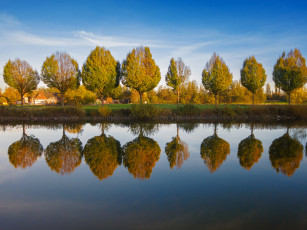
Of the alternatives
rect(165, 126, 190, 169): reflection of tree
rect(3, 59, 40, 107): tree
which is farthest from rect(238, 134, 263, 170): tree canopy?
rect(3, 59, 40, 107): tree

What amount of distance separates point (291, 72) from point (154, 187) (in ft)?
132

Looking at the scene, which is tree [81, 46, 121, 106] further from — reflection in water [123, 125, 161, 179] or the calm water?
the calm water

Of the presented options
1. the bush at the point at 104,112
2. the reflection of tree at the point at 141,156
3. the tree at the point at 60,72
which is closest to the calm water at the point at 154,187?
the reflection of tree at the point at 141,156

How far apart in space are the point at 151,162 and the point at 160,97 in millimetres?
54754

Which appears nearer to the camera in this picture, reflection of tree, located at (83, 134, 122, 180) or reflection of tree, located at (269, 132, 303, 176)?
reflection of tree, located at (83, 134, 122, 180)

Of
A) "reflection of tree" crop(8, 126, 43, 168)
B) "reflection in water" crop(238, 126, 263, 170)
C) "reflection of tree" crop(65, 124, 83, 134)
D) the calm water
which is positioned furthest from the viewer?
"reflection of tree" crop(65, 124, 83, 134)

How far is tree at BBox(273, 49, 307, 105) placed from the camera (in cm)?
3722

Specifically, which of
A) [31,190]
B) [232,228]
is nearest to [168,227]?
[232,228]

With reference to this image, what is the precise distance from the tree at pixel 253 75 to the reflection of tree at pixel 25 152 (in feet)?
121

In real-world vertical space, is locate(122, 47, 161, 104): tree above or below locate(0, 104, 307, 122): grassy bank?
above

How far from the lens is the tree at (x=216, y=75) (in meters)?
34.9

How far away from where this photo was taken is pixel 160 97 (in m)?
63.1

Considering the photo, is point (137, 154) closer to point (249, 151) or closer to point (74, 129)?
point (249, 151)

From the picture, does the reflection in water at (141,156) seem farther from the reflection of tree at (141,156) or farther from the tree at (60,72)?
the tree at (60,72)
